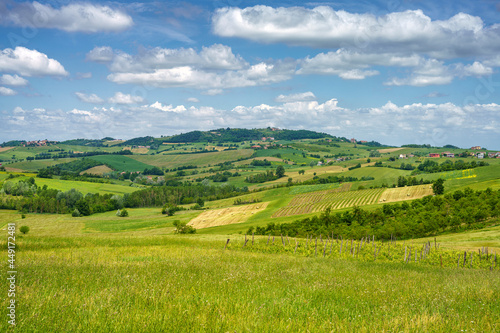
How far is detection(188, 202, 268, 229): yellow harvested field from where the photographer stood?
10165 cm

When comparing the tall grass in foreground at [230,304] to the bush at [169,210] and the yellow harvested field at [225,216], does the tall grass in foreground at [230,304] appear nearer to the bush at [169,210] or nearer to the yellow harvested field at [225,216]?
the yellow harvested field at [225,216]

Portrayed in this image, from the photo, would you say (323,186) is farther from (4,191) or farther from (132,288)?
(132,288)

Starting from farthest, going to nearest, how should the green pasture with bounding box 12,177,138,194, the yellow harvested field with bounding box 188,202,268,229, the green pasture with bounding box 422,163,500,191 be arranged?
the green pasture with bounding box 12,177,138,194 < the green pasture with bounding box 422,163,500,191 < the yellow harvested field with bounding box 188,202,268,229

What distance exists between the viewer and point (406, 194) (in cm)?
10988

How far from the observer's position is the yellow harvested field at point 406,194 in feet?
349

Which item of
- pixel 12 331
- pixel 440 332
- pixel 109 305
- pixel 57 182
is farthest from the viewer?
pixel 57 182

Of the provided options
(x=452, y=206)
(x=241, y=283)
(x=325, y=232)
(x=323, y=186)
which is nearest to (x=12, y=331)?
(x=241, y=283)

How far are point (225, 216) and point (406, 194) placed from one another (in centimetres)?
5624

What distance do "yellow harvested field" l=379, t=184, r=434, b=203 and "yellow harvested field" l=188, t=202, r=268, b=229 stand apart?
129 feet

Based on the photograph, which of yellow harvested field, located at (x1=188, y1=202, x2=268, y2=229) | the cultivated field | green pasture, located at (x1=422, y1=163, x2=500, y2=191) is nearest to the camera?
yellow harvested field, located at (x1=188, y1=202, x2=268, y2=229)

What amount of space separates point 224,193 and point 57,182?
282 feet

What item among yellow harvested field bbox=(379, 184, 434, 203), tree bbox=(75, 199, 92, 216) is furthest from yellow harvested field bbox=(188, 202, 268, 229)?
tree bbox=(75, 199, 92, 216)

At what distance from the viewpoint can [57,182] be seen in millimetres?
183875

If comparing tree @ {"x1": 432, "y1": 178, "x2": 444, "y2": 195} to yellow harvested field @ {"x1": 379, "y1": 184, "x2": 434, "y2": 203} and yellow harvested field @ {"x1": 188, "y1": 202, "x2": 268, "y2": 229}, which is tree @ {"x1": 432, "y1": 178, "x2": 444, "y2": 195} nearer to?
yellow harvested field @ {"x1": 379, "y1": 184, "x2": 434, "y2": 203}
